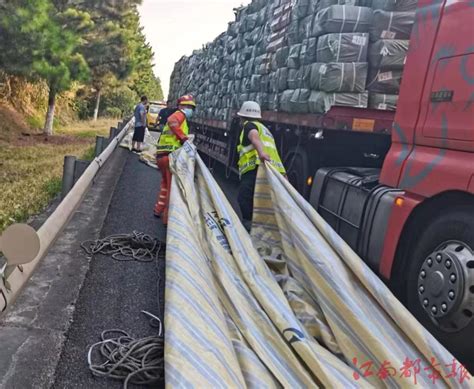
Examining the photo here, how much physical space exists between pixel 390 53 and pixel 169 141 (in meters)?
2.76

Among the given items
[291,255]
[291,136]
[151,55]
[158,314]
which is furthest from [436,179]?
[151,55]

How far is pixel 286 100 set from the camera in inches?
277

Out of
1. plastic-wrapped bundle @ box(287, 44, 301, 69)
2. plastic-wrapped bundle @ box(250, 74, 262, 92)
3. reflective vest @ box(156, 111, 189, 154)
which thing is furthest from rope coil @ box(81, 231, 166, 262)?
plastic-wrapped bundle @ box(250, 74, 262, 92)

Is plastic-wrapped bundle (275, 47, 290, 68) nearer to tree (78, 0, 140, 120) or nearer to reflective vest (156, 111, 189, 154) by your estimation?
reflective vest (156, 111, 189, 154)

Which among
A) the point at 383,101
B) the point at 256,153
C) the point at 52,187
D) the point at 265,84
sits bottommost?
the point at 52,187

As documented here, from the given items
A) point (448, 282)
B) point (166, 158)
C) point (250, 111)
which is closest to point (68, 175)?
point (166, 158)

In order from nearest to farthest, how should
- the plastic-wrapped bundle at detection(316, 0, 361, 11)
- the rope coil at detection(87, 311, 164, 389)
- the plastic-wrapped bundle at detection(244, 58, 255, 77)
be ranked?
the rope coil at detection(87, 311, 164, 389) < the plastic-wrapped bundle at detection(316, 0, 361, 11) < the plastic-wrapped bundle at detection(244, 58, 255, 77)

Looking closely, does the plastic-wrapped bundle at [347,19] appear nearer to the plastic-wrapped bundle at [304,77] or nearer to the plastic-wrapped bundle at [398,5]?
the plastic-wrapped bundle at [398,5]

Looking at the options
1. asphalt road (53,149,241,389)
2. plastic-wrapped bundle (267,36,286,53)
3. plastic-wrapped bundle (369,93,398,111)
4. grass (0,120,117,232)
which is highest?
plastic-wrapped bundle (267,36,286,53)

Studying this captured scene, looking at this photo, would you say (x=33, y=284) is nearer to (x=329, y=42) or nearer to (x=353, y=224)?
(x=353, y=224)

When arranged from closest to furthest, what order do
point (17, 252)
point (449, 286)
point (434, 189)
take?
point (17, 252) < point (449, 286) < point (434, 189)

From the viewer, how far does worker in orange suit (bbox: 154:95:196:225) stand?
655 cm

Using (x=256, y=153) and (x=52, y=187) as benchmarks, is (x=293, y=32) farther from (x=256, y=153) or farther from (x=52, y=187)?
(x=52, y=187)

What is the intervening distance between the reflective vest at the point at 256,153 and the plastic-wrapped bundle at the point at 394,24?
1628 millimetres
